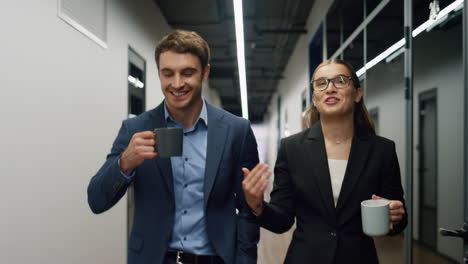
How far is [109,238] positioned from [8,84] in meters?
1.98

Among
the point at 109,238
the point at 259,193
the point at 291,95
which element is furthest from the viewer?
the point at 291,95

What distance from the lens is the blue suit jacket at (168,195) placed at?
1.28 metres

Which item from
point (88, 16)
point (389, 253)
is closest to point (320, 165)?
point (389, 253)

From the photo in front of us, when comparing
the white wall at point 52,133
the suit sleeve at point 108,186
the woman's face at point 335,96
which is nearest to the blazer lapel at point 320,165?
the woman's face at point 335,96

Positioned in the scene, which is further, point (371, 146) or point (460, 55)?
point (460, 55)

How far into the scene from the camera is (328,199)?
139cm

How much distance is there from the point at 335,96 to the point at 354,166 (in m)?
0.28

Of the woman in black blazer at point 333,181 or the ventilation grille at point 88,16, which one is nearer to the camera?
the woman in black blazer at point 333,181

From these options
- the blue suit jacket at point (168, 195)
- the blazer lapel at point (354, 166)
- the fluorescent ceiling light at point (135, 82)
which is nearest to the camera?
the blue suit jacket at point (168, 195)

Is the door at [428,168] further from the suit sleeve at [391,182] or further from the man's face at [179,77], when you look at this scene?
the man's face at [179,77]

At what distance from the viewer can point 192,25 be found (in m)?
7.13

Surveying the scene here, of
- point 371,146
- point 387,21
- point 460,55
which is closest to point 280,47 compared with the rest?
point 387,21

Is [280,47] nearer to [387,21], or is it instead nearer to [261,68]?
[261,68]

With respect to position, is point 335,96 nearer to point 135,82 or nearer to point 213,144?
point 213,144
